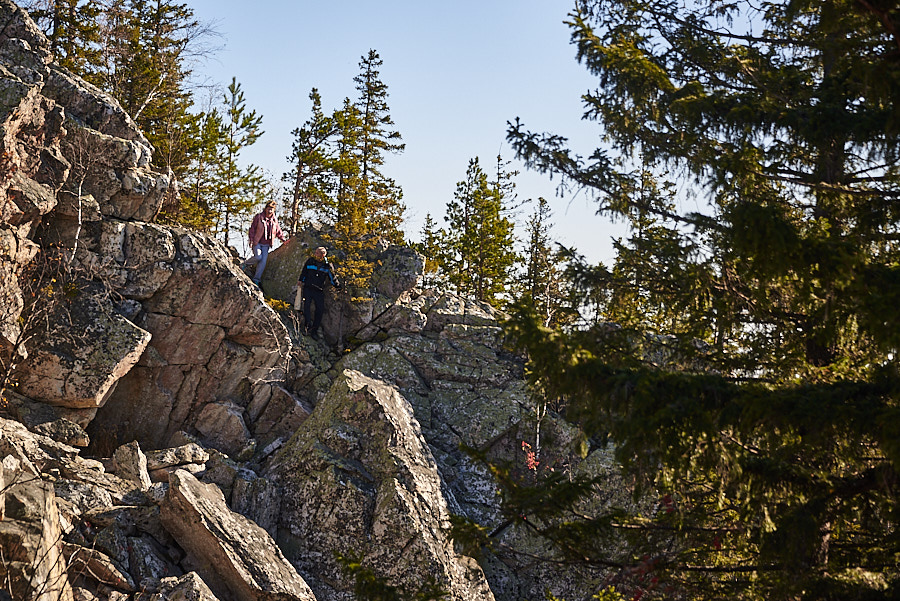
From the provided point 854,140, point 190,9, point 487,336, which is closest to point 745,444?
point 854,140

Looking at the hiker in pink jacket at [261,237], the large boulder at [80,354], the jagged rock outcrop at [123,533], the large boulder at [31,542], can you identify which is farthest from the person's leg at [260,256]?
the large boulder at [31,542]

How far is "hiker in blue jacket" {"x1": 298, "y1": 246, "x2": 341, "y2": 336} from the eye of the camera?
2147 cm

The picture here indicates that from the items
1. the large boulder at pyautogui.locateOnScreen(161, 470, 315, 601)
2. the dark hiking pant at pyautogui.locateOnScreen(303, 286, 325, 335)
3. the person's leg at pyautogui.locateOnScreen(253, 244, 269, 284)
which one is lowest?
the large boulder at pyautogui.locateOnScreen(161, 470, 315, 601)

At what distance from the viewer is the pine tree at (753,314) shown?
20.0 ft

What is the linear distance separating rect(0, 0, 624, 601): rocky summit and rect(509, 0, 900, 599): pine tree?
4.07 meters

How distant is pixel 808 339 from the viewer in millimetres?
8391

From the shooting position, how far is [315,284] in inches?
845

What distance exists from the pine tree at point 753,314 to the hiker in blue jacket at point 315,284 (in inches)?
501

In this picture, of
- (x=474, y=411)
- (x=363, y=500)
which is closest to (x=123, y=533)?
(x=363, y=500)

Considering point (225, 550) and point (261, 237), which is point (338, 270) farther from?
point (225, 550)

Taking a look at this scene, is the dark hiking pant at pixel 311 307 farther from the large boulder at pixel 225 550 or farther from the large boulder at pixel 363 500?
the large boulder at pixel 225 550

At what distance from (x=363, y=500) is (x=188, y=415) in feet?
18.2

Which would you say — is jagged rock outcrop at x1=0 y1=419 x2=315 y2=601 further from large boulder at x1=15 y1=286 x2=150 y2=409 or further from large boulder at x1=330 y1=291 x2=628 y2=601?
large boulder at x1=330 y1=291 x2=628 y2=601

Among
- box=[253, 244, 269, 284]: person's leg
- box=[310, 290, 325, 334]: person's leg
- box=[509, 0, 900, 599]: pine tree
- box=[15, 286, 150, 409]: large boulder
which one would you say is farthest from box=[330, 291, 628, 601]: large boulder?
box=[509, 0, 900, 599]: pine tree
